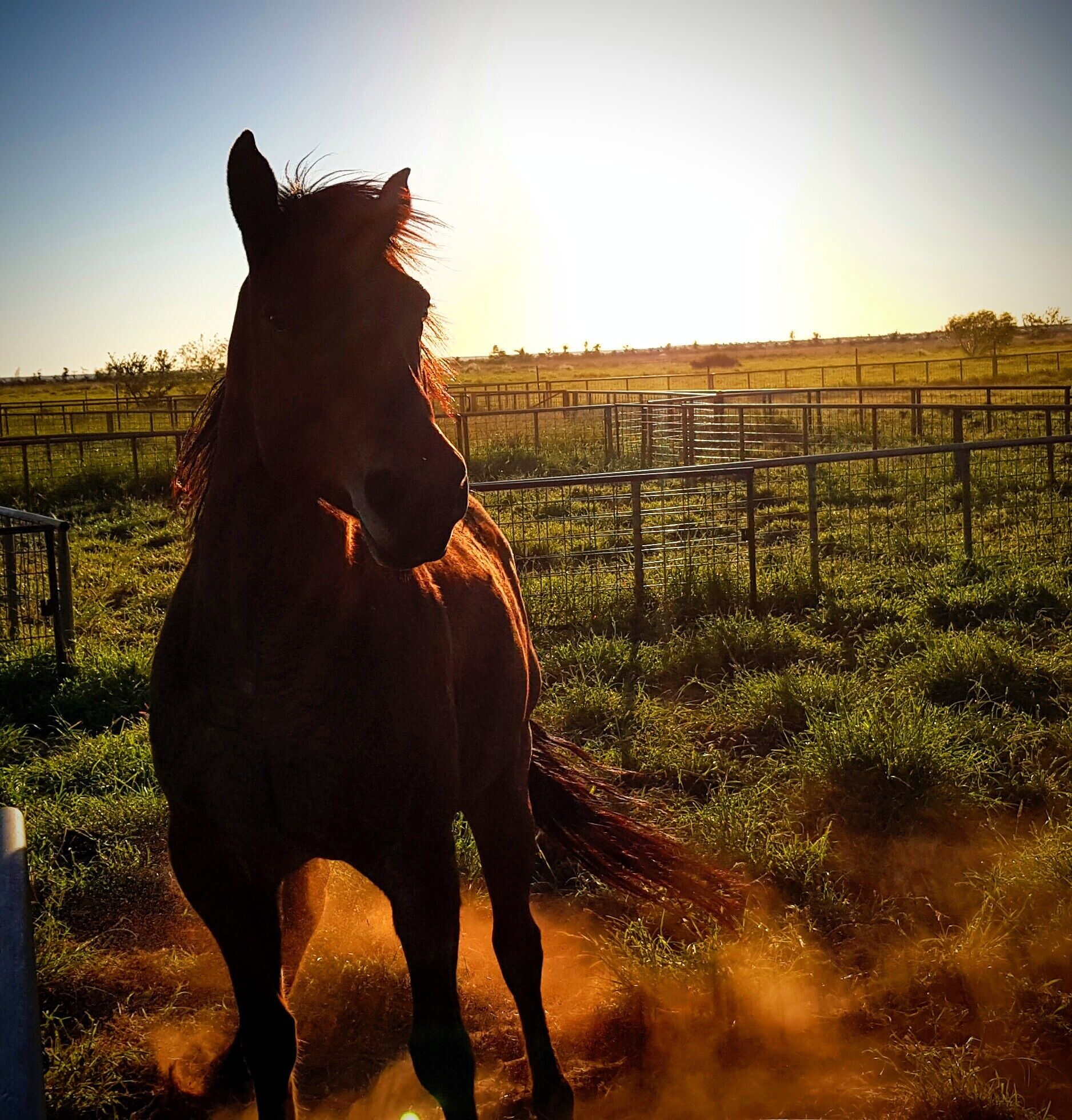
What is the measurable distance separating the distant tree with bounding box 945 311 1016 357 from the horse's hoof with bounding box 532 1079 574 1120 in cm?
4699

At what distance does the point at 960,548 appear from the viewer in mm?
8609

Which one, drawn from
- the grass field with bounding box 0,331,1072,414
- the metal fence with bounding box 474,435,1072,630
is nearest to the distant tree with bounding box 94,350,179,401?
the grass field with bounding box 0,331,1072,414

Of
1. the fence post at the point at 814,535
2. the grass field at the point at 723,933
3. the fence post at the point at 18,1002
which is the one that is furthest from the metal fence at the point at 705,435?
the fence post at the point at 18,1002

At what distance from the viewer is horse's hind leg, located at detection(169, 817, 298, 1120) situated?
88.7 inches

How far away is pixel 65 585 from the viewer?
6.61 m

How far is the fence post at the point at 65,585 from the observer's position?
21.5 ft

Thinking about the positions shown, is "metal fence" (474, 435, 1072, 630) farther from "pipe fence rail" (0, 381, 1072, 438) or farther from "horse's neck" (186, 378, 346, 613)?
"pipe fence rail" (0, 381, 1072, 438)

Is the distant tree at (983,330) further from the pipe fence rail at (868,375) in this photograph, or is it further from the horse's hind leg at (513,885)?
the horse's hind leg at (513,885)

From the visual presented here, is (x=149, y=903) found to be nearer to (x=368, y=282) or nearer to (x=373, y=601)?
(x=373, y=601)

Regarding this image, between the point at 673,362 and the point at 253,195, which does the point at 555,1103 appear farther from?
the point at 673,362

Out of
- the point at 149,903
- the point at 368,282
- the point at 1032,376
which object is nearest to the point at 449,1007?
the point at 368,282

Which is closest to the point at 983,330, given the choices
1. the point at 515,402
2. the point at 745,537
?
the point at 515,402

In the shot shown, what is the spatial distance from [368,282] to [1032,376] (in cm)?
4185

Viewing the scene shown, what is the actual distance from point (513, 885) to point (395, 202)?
187cm
